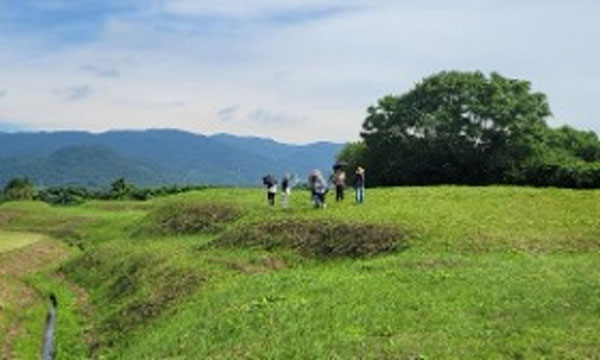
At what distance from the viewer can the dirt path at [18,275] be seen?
44.0 meters

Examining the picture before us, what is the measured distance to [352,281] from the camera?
35.3 metres

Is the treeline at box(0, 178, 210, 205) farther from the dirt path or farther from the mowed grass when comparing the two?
the dirt path

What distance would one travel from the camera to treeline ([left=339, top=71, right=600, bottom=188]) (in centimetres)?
8718

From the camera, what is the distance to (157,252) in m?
53.8

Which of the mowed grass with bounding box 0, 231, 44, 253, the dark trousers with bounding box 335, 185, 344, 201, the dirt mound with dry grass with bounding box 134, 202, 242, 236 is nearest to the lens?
the dark trousers with bounding box 335, 185, 344, 201

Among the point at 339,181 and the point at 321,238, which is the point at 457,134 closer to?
the point at 339,181

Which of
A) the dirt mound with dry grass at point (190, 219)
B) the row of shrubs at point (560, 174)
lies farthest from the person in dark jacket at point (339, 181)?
the row of shrubs at point (560, 174)

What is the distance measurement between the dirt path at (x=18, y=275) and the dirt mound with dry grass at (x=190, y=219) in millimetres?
8637

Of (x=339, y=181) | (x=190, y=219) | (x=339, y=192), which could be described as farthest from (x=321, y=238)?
(x=190, y=219)

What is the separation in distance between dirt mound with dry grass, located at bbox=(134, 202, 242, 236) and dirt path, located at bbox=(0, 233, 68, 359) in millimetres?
8637

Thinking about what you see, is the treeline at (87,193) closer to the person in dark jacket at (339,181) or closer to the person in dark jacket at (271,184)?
the person in dark jacket at (271,184)

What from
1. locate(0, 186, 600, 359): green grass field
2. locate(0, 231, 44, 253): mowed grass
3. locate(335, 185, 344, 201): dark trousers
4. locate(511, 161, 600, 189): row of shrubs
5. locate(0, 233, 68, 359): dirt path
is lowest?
locate(0, 233, 68, 359): dirt path

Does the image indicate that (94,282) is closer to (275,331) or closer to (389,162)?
(275,331)

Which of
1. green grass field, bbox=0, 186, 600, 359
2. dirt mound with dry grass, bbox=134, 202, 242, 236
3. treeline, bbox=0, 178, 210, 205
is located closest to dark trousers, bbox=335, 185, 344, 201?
green grass field, bbox=0, 186, 600, 359
